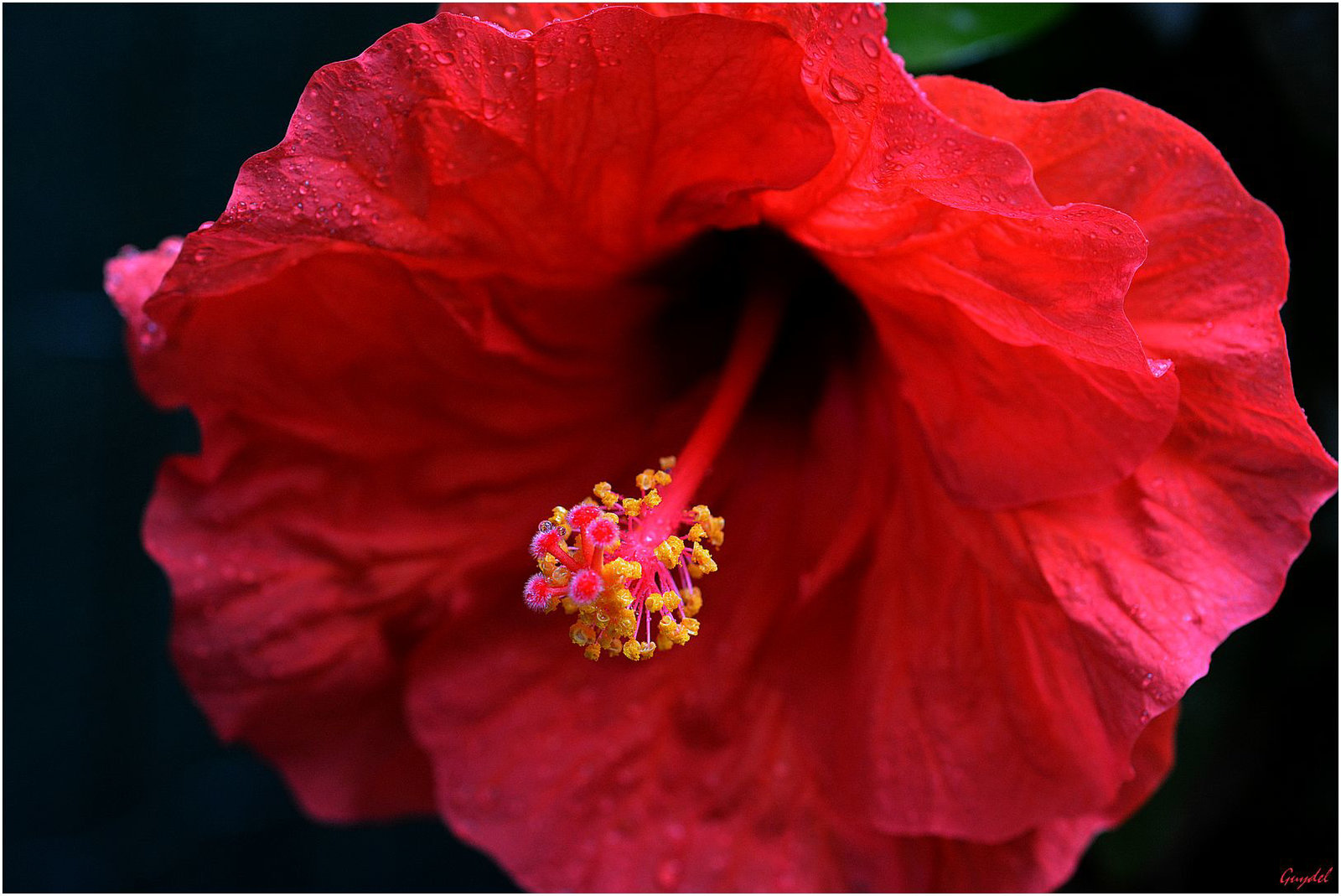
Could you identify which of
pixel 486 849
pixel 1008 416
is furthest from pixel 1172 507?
pixel 486 849

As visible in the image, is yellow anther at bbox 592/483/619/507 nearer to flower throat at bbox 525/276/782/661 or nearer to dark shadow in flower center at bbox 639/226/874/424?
flower throat at bbox 525/276/782/661

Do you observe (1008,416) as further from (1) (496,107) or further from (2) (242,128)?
(2) (242,128)

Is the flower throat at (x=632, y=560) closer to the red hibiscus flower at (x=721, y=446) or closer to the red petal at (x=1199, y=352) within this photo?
the red hibiscus flower at (x=721, y=446)

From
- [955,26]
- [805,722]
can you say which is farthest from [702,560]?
[955,26]
